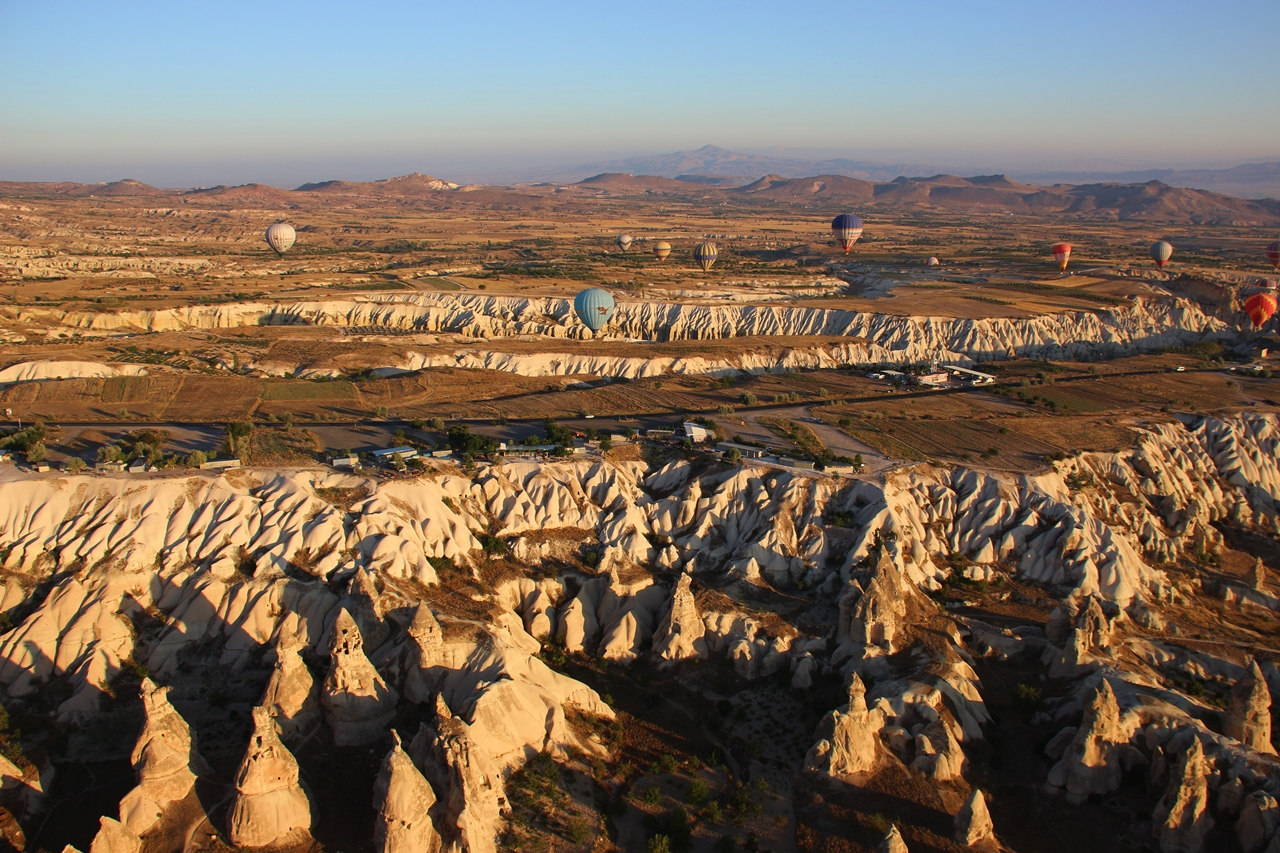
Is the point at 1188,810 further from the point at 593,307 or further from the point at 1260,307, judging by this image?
the point at 1260,307

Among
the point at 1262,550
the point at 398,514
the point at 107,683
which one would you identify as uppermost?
the point at 398,514

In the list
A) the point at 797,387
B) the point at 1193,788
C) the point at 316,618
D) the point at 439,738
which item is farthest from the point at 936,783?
the point at 797,387

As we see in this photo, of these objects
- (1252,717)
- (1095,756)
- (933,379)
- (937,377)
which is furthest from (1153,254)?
(1095,756)

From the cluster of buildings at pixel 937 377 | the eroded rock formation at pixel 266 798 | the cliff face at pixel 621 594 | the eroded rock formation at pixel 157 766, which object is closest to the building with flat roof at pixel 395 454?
the cliff face at pixel 621 594

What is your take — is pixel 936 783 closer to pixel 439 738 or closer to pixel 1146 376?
pixel 439 738

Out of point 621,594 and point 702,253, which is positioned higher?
point 702,253

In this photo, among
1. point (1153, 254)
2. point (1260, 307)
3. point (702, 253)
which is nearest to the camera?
point (1260, 307)

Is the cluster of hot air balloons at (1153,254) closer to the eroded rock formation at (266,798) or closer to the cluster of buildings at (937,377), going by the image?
the cluster of buildings at (937,377)
